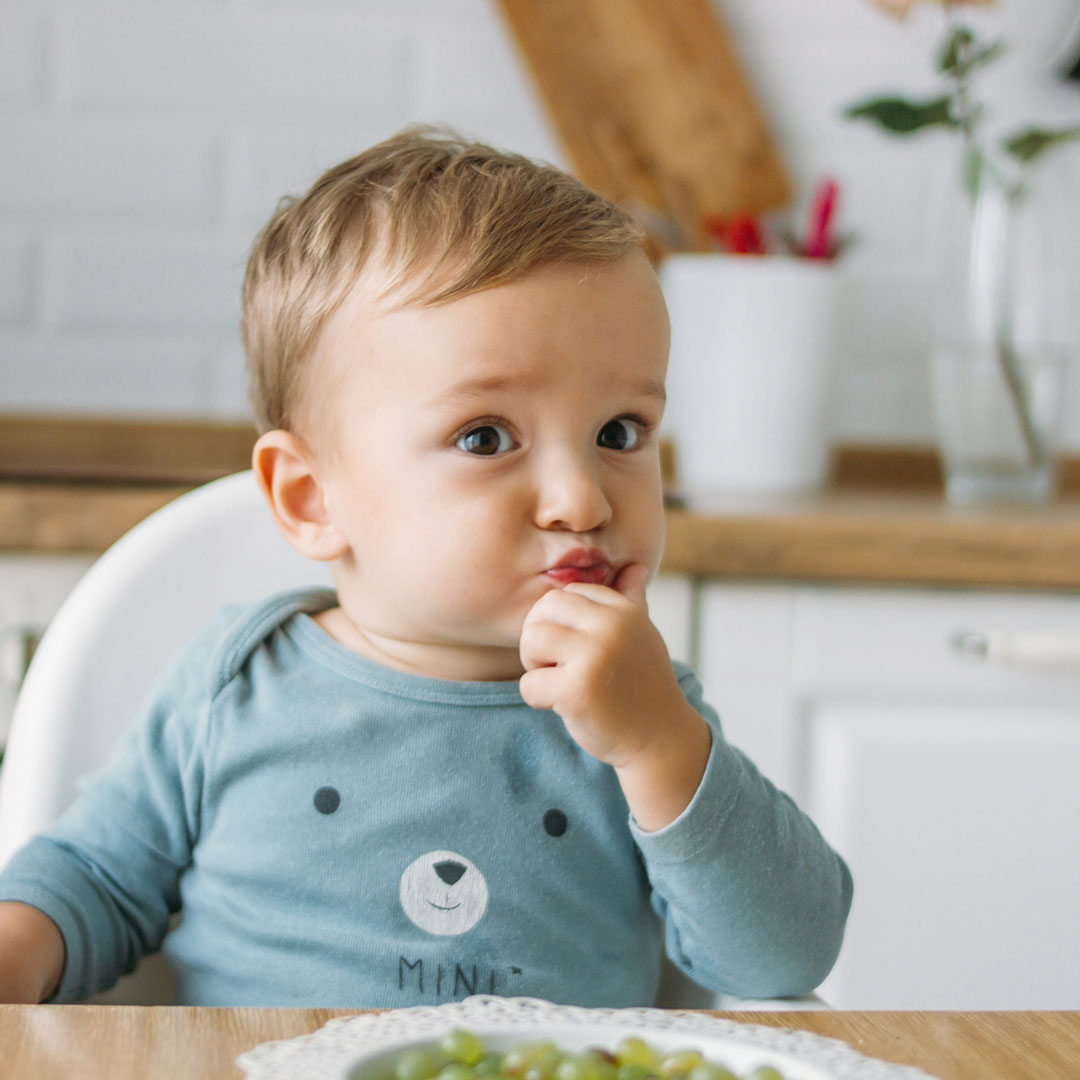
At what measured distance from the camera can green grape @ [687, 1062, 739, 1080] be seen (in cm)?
43

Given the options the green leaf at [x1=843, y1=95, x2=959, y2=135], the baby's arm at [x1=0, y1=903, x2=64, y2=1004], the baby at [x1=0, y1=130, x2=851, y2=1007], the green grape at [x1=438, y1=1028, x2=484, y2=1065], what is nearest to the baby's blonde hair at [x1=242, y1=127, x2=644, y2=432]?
the baby at [x1=0, y1=130, x2=851, y2=1007]

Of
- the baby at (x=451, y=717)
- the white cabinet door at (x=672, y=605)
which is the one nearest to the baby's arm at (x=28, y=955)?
the baby at (x=451, y=717)

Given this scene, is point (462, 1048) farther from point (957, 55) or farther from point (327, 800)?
point (957, 55)

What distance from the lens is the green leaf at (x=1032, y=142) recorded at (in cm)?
151

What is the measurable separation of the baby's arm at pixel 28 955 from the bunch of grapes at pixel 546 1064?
0.37 metres

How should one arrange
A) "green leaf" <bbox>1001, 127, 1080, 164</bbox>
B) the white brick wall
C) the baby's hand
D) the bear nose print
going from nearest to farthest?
the baby's hand, the bear nose print, "green leaf" <bbox>1001, 127, 1080, 164</bbox>, the white brick wall

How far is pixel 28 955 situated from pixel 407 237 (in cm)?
43

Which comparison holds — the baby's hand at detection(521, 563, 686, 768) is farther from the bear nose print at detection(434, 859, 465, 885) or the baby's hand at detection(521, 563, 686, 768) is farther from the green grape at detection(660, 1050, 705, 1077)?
the green grape at detection(660, 1050, 705, 1077)

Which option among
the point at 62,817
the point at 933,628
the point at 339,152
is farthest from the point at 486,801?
the point at 339,152

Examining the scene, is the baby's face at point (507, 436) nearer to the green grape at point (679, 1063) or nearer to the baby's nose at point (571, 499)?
the baby's nose at point (571, 499)

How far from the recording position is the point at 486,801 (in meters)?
0.81

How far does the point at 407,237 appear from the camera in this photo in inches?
31.5

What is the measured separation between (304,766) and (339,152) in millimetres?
1100

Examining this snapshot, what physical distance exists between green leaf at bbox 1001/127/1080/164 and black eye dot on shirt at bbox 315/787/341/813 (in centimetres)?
109
